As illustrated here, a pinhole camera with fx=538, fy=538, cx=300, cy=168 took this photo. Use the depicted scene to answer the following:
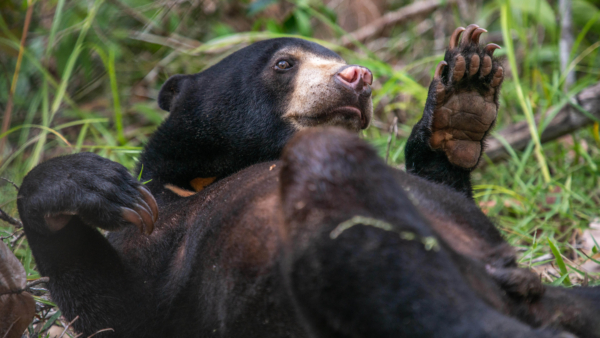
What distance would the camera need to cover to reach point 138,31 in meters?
5.59

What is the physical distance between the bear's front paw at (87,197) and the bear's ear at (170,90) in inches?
42.5

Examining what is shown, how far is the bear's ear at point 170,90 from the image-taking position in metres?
3.10

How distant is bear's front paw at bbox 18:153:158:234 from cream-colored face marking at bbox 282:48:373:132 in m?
0.90

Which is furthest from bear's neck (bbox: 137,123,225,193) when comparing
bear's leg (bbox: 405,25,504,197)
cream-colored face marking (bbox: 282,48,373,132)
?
bear's leg (bbox: 405,25,504,197)

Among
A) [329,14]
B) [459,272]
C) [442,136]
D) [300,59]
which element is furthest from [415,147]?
[329,14]

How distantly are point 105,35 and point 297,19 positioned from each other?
71.3 inches

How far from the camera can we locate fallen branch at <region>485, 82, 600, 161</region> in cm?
378

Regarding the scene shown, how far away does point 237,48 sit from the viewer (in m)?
5.51

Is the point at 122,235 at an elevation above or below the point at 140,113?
above

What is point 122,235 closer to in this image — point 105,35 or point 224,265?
point 224,265

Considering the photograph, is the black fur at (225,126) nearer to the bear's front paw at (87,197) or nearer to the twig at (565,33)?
the bear's front paw at (87,197)

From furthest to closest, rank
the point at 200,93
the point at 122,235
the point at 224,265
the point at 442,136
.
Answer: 1. the point at 200,93
2. the point at 442,136
3. the point at 122,235
4. the point at 224,265

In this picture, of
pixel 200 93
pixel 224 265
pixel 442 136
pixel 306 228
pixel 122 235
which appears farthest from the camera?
pixel 200 93

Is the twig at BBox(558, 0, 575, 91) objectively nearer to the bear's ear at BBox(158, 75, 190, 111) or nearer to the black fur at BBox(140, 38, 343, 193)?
the black fur at BBox(140, 38, 343, 193)
